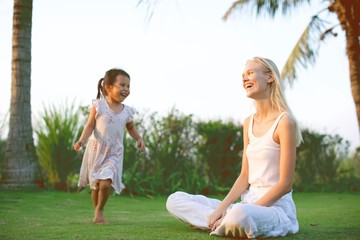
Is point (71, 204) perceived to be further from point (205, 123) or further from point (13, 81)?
point (205, 123)

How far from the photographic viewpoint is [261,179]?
11.5 feet

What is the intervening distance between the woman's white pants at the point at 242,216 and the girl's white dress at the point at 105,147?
1177mm

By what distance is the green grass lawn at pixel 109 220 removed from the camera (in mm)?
3502

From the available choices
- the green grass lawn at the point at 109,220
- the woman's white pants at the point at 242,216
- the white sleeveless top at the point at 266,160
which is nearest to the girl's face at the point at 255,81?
the white sleeveless top at the point at 266,160

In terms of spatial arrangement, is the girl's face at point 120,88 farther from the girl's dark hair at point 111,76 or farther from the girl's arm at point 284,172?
the girl's arm at point 284,172

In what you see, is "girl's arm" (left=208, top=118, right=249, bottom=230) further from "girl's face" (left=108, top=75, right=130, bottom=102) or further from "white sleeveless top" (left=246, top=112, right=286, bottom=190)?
"girl's face" (left=108, top=75, right=130, bottom=102)

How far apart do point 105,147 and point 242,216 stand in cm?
209

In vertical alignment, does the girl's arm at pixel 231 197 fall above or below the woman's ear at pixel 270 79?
below

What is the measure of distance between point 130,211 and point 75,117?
3621 millimetres

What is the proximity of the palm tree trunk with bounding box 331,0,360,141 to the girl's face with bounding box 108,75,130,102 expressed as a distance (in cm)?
913

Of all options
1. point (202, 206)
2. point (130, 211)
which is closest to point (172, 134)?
point (130, 211)

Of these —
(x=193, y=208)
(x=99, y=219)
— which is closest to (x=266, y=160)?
(x=193, y=208)

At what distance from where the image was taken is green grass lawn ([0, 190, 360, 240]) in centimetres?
350

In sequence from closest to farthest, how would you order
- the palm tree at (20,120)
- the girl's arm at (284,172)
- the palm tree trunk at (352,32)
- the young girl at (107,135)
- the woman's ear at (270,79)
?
the girl's arm at (284,172) < the woman's ear at (270,79) < the young girl at (107,135) < the palm tree at (20,120) < the palm tree trunk at (352,32)
